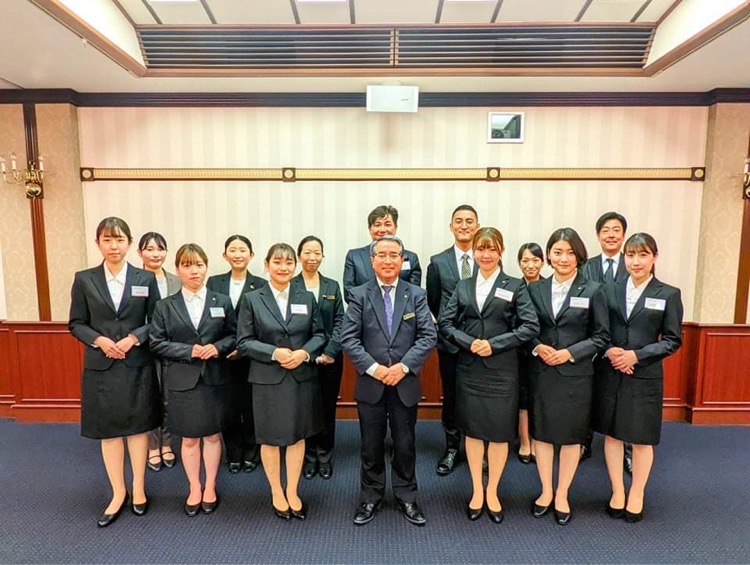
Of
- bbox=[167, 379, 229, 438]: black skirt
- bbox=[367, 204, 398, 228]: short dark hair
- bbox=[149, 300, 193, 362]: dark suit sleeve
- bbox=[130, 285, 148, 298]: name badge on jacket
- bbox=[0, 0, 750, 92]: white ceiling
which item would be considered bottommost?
bbox=[167, 379, 229, 438]: black skirt

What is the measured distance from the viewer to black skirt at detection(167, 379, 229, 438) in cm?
247

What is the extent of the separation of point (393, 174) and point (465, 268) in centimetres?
135

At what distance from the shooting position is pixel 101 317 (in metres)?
2.49

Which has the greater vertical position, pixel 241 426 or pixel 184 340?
pixel 184 340

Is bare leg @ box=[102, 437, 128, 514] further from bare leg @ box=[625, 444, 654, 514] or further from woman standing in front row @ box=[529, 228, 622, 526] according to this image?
bare leg @ box=[625, 444, 654, 514]

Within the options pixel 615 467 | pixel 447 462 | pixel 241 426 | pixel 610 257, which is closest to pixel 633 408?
pixel 615 467

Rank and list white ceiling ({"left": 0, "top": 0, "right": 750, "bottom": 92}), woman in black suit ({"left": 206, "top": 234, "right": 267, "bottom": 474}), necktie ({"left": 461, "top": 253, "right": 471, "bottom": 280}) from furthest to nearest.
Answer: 1. necktie ({"left": 461, "top": 253, "right": 471, "bottom": 280})
2. woman in black suit ({"left": 206, "top": 234, "right": 267, "bottom": 474})
3. white ceiling ({"left": 0, "top": 0, "right": 750, "bottom": 92})

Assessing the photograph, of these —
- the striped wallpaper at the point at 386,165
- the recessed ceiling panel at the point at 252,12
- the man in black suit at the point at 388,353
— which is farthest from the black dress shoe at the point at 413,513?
the recessed ceiling panel at the point at 252,12

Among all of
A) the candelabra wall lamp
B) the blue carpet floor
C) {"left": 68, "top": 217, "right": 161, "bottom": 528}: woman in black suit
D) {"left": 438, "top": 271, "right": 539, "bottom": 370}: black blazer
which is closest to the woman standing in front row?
{"left": 438, "top": 271, "right": 539, "bottom": 370}: black blazer

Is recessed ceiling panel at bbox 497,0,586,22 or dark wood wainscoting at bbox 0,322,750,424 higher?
recessed ceiling panel at bbox 497,0,586,22

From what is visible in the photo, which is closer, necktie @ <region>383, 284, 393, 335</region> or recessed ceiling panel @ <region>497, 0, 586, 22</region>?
necktie @ <region>383, 284, 393, 335</region>

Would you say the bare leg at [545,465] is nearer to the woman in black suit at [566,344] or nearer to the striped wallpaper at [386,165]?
the woman in black suit at [566,344]

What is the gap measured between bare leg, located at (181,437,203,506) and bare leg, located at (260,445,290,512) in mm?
400

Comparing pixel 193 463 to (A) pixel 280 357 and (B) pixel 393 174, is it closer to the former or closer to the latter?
(A) pixel 280 357
